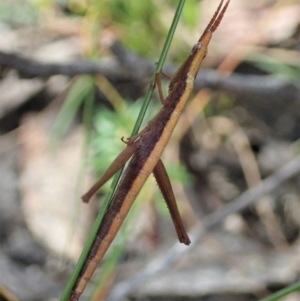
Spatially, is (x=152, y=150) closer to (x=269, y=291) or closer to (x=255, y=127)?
(x=269, y=291)

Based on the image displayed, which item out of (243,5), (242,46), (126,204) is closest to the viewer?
(126,204)

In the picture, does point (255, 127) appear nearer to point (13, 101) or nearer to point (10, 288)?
point (13, 101)

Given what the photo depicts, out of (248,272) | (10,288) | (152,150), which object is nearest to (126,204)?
(152,150)

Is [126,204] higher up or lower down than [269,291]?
lower down

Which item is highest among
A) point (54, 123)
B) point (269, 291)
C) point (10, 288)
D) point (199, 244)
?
point (54, 123)

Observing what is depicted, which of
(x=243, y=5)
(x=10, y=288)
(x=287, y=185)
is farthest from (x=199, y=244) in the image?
(x=243, y=5)

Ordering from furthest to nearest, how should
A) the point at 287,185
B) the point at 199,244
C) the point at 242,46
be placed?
1. the point at 242,46
2. the point at 287,185
3. the point at 199,244

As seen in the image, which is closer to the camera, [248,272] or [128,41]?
[248,272]
